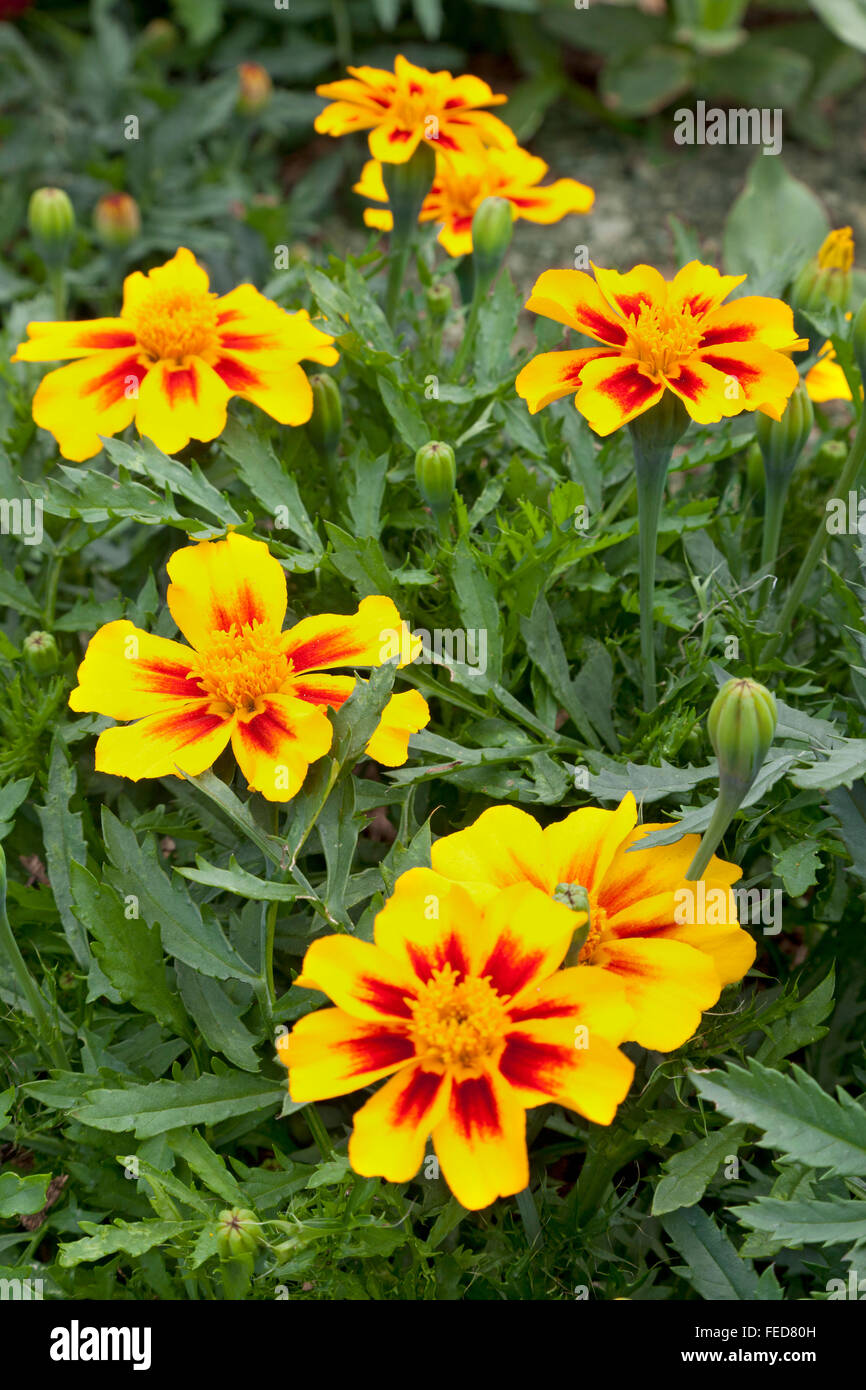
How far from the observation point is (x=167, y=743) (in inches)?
43.4

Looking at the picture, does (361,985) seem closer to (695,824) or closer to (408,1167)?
(408,1167)

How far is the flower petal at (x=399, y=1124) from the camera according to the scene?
2.93ft

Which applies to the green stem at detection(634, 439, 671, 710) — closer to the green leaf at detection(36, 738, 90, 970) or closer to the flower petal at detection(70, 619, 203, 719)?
the flower petal at detection(70, 619, 203, 719)

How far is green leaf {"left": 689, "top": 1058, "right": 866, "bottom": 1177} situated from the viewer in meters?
0.98

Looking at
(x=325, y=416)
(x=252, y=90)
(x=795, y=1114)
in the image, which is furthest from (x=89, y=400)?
(x=252, y=90)

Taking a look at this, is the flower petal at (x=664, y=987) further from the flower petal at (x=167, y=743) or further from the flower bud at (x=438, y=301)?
the flower bud at (x=438, y=301)

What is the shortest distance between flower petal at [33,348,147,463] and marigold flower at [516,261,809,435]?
1.30 ft

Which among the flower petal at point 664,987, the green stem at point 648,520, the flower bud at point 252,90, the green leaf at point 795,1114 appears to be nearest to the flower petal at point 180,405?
the green stem at point 648,520

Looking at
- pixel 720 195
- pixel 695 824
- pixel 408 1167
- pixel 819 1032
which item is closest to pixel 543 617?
pixel 695 824

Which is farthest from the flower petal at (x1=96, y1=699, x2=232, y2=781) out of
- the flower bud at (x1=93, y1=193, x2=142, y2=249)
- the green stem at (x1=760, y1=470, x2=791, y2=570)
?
the flower bud at (x1=93, y1=193, x2=142, y2=249)

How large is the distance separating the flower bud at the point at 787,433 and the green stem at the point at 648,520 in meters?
0.14

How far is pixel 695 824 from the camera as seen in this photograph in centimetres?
104

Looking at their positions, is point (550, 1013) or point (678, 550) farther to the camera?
point (678, 550)

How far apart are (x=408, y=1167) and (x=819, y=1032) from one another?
40 centimetres
